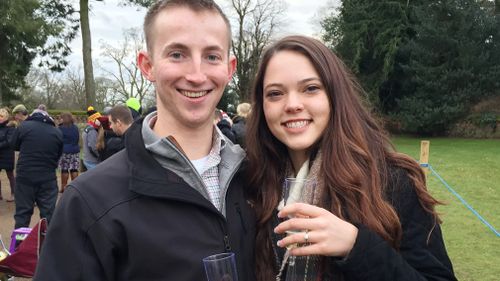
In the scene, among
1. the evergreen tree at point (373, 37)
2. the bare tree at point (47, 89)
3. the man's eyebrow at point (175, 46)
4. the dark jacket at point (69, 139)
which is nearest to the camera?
the man's eyebrow at point (175, 46)

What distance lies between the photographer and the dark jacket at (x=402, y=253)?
1.65 m

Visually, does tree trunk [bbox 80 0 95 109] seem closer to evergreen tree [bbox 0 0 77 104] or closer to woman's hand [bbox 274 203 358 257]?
evergreen tree [bbox 0 0 77 104]

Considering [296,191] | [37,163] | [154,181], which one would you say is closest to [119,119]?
[37,163]

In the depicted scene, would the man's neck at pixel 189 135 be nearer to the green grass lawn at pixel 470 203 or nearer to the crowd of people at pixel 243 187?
the crowd of people at pixel 243 187

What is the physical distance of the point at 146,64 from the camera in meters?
1.92

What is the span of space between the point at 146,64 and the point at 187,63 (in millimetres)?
237

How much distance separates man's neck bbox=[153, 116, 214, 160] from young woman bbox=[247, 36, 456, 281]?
1.08 ft

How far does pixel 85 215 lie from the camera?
1.55 m

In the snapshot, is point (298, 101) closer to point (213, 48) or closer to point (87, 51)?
point (213, 48)

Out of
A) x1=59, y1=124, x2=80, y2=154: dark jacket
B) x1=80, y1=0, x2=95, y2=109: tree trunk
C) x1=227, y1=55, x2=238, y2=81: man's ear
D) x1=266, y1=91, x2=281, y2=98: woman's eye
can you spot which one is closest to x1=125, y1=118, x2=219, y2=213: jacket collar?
x1=227, y1=55, x2=238, y2=81: man's ear

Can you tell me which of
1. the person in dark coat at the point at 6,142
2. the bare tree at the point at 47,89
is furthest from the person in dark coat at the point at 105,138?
the bare tree at the point at 47,89

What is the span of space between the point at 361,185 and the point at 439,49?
28.2m

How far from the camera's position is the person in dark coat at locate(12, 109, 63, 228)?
688 centimetres

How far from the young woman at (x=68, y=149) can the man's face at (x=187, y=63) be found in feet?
28.7
